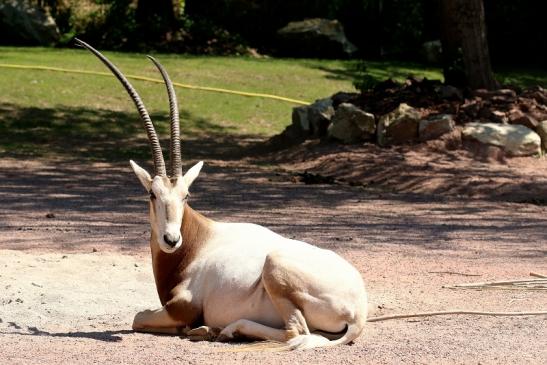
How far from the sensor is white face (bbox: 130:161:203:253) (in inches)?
254

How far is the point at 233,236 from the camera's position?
7.04 metres

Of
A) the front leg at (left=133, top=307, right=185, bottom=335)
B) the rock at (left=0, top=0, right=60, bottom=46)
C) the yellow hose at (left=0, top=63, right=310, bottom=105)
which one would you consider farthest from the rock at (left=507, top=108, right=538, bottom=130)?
the rock at (left=0, top=0, right=60, bottom=46)

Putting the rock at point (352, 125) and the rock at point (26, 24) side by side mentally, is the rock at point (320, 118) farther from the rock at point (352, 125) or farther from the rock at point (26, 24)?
the rock at point (26, 24)

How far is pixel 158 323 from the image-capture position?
673 cm

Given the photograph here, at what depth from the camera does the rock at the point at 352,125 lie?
17219 mm

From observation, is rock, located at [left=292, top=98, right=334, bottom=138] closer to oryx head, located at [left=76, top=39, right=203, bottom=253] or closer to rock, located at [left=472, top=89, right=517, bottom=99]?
rock, located at [left=472, top=89, right=517, bottom=99]

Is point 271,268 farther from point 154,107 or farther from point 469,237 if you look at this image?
point 154,107

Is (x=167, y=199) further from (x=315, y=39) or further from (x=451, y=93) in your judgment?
(x=315, y=39)

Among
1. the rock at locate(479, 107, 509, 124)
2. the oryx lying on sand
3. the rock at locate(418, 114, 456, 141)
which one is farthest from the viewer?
the rock at locate(479, 107, 509, 124)

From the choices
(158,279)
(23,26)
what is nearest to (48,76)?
(23,26)

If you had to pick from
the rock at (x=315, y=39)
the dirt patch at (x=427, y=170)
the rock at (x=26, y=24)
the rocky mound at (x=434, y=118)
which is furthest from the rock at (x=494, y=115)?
the rock at (x=26, y=24)

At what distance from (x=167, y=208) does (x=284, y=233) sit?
4291mm

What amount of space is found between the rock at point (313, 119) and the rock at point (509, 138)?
250 centimetres

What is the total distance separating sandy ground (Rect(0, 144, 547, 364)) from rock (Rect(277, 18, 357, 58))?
1299 centimetres
